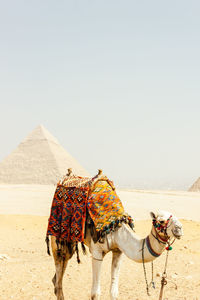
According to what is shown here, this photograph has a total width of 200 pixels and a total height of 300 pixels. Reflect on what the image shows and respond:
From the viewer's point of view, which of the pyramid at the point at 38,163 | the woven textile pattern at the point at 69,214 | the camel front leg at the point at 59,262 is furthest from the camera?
the pyramid at the point at 38,163

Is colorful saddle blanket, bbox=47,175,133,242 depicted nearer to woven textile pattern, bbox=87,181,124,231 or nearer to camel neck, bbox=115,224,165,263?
woven textile pattern, bbox=87,181,124,231

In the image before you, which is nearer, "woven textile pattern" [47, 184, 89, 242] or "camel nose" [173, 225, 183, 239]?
"camel nose" [173, 225, 183, 239]

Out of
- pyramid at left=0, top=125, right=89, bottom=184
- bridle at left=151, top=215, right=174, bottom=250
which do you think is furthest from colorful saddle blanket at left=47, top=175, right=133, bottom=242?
pyramid at left=0, top=125, right=89, bottom=184

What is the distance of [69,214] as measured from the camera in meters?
5.44

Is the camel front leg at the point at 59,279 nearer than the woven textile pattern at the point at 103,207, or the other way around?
the woven textile pattern at the point at 103,207

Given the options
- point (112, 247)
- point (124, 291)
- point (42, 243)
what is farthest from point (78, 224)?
point (42, 243)

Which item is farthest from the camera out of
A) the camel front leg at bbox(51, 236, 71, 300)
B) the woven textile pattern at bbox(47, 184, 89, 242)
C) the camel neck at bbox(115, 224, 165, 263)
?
the camel front leg at bbox(51, 236, 71, 300)

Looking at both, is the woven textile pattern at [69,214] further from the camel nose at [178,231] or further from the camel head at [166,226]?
the camel nose at [178,231]

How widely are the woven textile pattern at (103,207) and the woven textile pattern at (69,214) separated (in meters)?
0.14

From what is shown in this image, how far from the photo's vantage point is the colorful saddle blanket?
16.0 feet

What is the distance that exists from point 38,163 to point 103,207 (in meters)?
84.9

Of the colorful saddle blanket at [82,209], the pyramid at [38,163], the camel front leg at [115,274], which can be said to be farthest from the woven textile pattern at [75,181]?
the pyramid at [38,163]

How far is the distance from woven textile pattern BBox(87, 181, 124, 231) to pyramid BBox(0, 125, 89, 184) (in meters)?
76.0

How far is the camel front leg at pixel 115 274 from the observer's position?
4.72m
